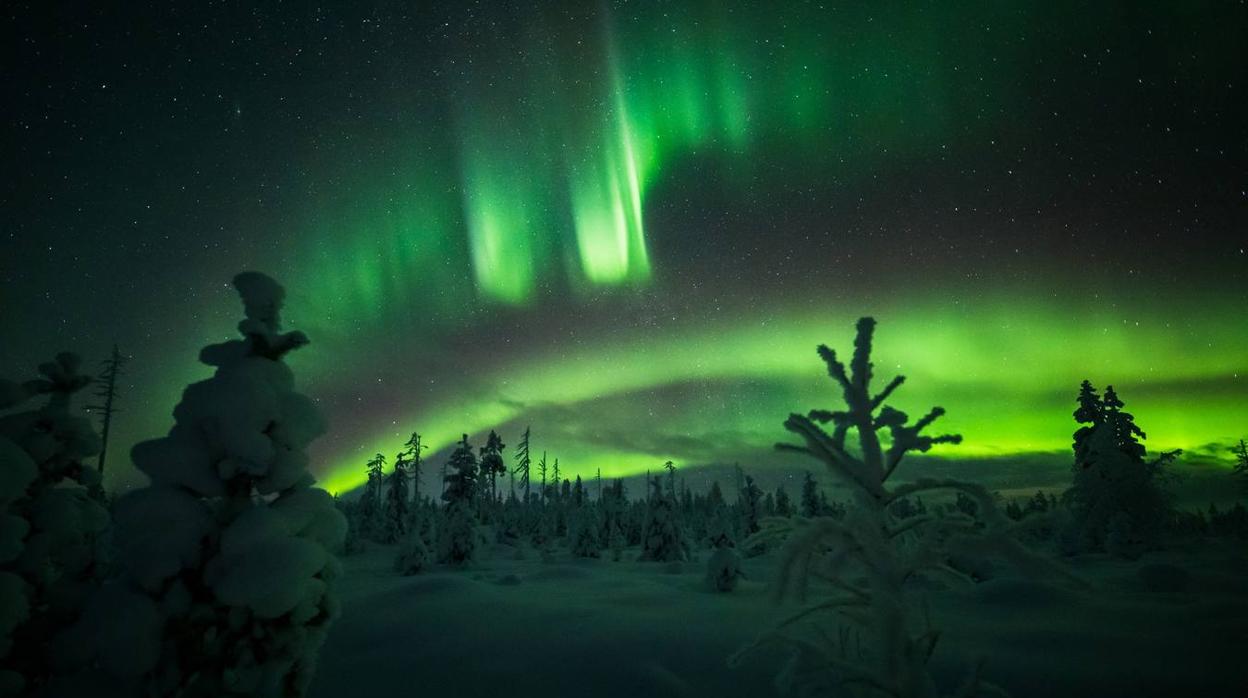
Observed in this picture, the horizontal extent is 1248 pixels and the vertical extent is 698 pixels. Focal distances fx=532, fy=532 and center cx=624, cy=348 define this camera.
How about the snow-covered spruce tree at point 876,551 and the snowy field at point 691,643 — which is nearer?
the snow-covered spruce tree at point 876,551

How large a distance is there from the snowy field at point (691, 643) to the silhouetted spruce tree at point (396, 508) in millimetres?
44281

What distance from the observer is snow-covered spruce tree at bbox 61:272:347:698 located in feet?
18.7

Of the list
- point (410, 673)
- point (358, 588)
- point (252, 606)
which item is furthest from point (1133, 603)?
point (358, 588)

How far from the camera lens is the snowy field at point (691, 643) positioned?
29.2 feet

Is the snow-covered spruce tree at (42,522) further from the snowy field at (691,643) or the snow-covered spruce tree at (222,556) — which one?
the snowy field at (691,643)

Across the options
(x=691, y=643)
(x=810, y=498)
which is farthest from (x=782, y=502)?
(x=691, y=643)

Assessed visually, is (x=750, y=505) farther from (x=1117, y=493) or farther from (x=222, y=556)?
(x=222, y=556)

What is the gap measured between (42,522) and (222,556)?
419 centimetres

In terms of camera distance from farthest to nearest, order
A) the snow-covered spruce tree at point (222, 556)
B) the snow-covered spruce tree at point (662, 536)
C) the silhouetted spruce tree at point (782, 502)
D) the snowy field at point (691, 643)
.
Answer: the silhouetted spruce tree at point (782, 502), the snow-covered spruce tree at point (662, 536), the snowy field at point (691, 643), the snow-covered spruce tree at point (222, 556)

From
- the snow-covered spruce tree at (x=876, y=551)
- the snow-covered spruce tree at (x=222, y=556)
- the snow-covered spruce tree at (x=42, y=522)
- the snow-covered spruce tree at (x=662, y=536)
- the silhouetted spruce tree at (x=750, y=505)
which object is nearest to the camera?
the snow-covered spruce tree at (x=876, y=551)

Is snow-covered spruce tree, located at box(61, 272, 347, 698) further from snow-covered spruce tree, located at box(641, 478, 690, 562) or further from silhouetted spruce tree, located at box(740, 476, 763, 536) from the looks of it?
silhouetted spruce tree, located at box(740, 476, 763, 536)

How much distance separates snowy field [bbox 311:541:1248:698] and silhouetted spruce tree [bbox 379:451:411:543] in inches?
1743

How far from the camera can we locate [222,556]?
19.3 ft

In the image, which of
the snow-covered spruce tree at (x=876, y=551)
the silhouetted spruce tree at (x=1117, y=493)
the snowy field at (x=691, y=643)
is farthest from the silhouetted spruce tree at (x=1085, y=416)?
the snow-covered spruce tree at (x=876, y=551)
